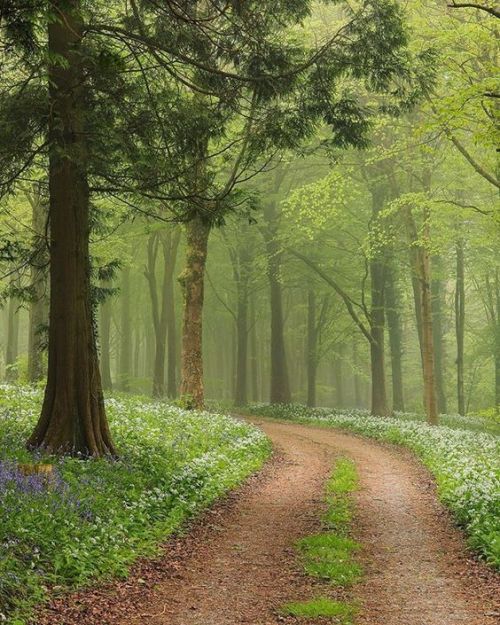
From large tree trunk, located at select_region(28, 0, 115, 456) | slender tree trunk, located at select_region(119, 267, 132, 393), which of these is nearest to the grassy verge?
large tree trunk, located at select_region(28, 0, 115, 456)

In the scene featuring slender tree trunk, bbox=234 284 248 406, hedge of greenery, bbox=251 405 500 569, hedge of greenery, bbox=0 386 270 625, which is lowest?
hedge of greenery, bbox=251 405 500 569

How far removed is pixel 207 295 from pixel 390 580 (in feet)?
122

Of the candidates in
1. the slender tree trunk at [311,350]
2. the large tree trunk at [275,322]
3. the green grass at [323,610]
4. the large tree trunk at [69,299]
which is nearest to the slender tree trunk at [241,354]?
the large tree trunk at [275,322]

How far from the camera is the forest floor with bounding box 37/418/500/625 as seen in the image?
623 cm

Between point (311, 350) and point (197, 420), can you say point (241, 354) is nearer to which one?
point (311, 350)

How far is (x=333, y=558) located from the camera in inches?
322

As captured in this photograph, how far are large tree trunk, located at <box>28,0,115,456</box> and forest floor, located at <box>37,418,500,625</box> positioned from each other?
2876mm

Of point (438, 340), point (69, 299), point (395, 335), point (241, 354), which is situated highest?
point (395, 335)

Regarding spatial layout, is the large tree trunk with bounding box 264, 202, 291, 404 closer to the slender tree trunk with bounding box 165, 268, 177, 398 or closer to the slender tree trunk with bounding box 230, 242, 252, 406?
the slender tree trunk with bounding box 230, 242, 252, 406

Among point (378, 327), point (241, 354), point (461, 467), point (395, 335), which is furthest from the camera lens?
point (395, 335)

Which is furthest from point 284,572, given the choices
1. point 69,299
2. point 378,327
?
point 378,327

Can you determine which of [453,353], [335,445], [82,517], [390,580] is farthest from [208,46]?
[453,353]

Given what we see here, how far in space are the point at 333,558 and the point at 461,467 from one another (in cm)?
610

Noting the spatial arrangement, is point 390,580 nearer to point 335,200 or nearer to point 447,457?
point 447,457
